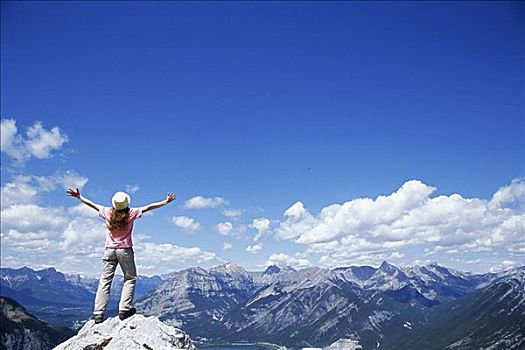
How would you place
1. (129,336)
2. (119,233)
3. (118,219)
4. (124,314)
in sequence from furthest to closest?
(124,314) → (119,233) → (118,219) → (129,336)

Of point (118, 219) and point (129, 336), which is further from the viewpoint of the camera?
point (118, 219)

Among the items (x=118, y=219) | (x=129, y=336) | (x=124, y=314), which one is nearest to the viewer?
(x=129, y=336)

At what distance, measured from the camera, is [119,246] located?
11.6 metres

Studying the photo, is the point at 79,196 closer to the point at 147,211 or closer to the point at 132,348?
the point at 147,211

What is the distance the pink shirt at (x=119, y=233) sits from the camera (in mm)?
11555

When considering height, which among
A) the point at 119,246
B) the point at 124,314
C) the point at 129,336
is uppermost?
the point at 119,246

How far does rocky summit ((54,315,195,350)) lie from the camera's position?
1079 cm

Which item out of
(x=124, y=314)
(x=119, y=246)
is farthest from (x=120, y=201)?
(x=124, y=314)

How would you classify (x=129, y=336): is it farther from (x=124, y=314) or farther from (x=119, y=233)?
(x=119, y=233)

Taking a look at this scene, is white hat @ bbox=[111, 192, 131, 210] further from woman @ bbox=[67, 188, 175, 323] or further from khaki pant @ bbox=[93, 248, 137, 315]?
khaki pant @ bbox=[93, 248, 137, 315]

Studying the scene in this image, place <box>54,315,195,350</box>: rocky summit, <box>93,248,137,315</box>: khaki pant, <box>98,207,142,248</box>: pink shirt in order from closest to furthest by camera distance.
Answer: <box>54,315,195,350</box>: rocky summit → <box>98,207,142,248</box>: pink shirt → <box>93,248,137,315</box>: khaki pant

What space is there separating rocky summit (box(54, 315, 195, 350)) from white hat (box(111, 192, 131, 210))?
9.02ft

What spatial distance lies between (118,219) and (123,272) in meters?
1.40

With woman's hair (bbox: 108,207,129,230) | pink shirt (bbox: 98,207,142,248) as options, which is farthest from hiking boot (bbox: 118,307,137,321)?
woman's hair (bbox: 108,207,129,230)
